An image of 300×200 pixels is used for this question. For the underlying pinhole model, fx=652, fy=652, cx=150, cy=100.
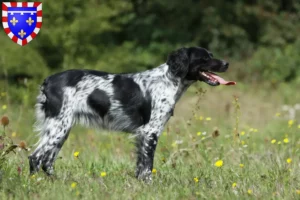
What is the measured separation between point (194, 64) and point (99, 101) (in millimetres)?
1008

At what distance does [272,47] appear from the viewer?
61.3 feet

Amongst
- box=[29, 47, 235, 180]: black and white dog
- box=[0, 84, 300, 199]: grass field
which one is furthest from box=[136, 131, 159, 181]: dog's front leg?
box=[0, 84, 300, 199]: grass field

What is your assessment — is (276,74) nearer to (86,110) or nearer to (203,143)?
(203,143)

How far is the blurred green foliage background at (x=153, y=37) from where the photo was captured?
51.0 feet

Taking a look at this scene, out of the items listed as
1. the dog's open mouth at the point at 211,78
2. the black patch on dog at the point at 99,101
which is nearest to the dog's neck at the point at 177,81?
the dog's open mouth at the point at 211,78

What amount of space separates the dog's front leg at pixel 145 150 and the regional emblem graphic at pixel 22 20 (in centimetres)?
147

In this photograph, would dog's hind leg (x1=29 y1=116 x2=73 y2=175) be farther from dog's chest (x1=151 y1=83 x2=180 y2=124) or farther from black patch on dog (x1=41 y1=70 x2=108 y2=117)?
dog's chest (x1=151 y1=83 x2=180 y2=124)

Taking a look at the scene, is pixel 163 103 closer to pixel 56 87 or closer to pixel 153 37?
pixel 56 87

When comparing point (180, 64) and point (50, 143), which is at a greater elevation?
point (180, 64)

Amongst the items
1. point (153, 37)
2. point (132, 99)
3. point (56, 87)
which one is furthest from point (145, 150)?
point (153, 37)

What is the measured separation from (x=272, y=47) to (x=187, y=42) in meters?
2.46

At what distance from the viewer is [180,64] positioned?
253 inches

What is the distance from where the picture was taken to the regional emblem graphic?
20.8ft

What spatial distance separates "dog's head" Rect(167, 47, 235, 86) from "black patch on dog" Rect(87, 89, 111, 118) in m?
0.71
